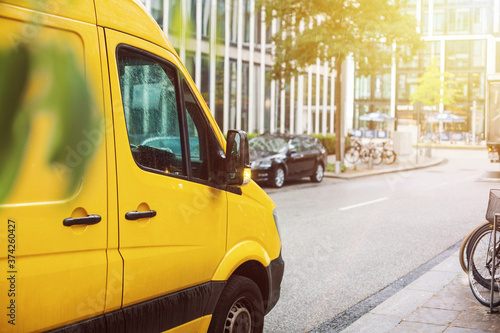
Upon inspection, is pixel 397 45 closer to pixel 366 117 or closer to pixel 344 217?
pixel 344 217

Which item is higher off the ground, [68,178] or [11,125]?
[11,125]

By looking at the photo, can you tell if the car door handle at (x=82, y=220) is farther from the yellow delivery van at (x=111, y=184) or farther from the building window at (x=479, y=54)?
the building window at (x=479, y=54)

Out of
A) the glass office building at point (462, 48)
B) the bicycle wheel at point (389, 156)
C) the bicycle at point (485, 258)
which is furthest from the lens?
the glass office building at point (462, 48)

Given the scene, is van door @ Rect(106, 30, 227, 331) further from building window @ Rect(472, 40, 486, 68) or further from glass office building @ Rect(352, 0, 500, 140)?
building window @ Rect(472, 40, 486, 68)

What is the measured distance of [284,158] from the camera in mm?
19234

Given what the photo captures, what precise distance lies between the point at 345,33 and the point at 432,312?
18958mm

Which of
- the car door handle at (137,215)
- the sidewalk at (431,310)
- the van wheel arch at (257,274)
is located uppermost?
the car door handle at (137,215)

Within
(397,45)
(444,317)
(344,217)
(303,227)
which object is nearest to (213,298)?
(444,317)

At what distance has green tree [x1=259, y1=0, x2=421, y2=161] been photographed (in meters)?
23.2

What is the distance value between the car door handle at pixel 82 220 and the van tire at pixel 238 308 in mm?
1248

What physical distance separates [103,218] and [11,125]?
0.65 meters

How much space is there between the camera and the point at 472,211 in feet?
44.5

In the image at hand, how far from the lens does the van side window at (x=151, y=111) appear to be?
3283mm

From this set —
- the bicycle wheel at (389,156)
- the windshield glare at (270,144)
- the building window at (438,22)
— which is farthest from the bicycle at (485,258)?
the building window at (438,22)
